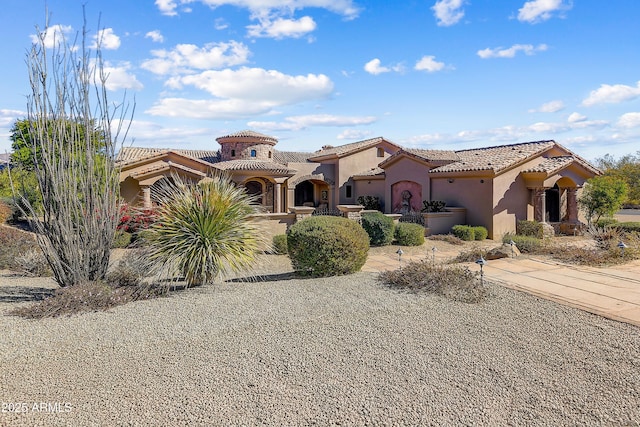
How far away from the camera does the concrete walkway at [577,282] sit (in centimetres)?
723

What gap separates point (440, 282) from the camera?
333 inches

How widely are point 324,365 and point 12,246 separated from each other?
1321cm

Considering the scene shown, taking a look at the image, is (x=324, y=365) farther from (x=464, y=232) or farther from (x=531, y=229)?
(x=531, y=229)

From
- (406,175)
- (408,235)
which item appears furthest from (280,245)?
(406,175)

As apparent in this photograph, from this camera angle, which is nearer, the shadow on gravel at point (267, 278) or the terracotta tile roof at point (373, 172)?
the shadow on gravel at point (267, 278)

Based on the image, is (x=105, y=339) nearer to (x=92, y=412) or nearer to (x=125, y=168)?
(x=92, y=412)

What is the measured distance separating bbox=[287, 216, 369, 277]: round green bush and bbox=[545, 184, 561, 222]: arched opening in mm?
17540

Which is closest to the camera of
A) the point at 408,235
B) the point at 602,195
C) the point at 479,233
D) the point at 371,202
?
the point at 408,235

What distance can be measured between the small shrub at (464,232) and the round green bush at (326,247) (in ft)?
36.5

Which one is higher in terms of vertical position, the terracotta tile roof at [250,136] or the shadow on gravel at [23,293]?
the terracotta tile roof at [250,136]

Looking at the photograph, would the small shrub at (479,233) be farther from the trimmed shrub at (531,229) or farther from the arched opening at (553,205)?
the arched opening at (553,205)

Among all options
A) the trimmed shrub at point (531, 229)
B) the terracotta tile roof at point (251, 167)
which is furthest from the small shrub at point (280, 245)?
the trimmed shrub at point (531, 229)

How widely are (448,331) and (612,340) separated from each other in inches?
86.3

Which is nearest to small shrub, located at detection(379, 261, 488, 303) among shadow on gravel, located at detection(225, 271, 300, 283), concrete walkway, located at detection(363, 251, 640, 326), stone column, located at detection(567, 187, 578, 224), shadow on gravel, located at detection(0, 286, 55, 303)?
concrete walkway, located at detection(363, 251, 640, 326)
